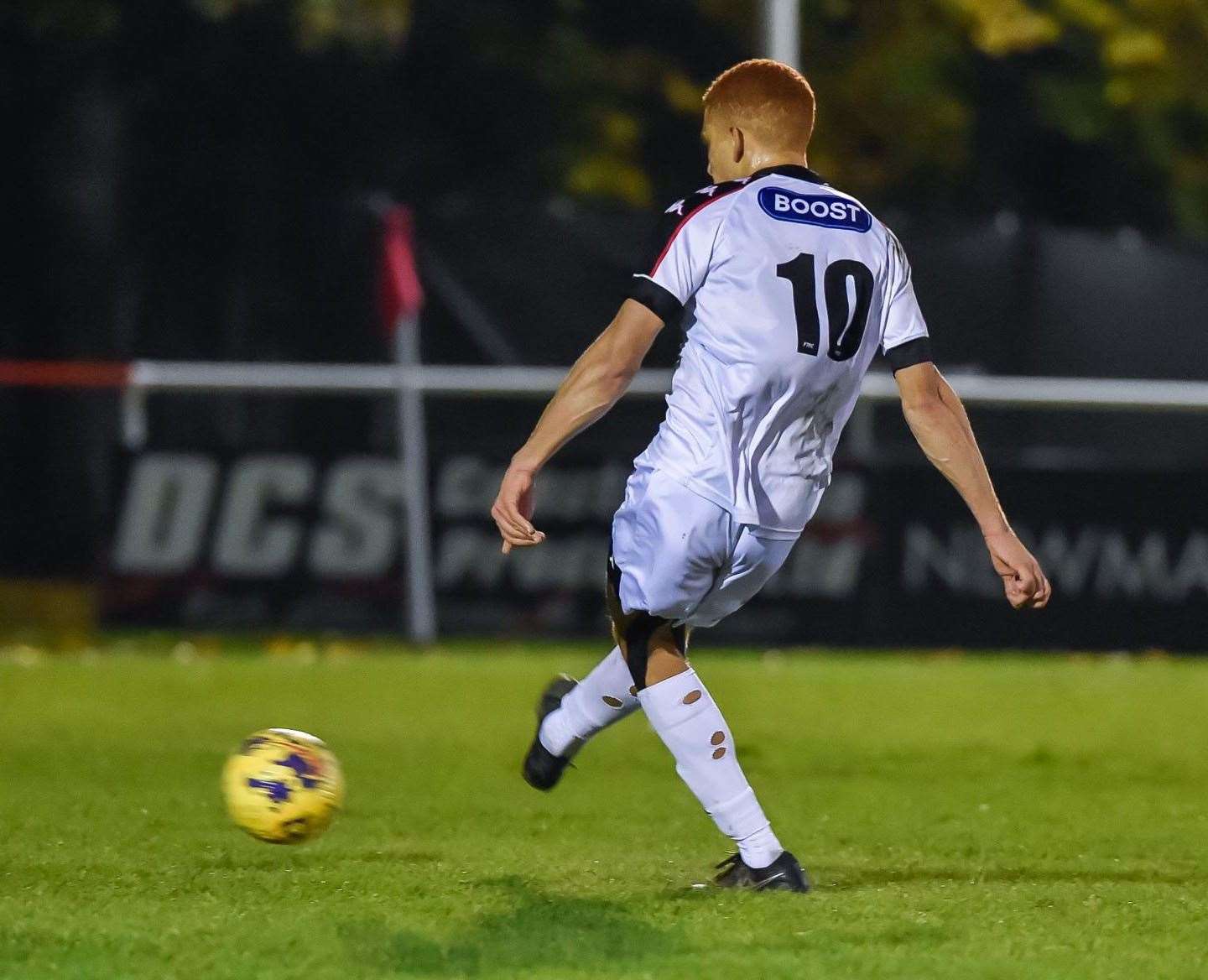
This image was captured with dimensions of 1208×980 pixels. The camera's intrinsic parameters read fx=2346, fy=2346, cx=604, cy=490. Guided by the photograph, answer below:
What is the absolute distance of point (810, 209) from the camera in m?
5.98

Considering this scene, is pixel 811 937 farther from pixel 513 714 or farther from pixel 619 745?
pixel 513 714

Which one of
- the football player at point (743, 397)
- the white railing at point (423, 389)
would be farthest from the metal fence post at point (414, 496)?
the football player at point (743, 397)

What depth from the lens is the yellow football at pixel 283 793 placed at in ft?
20.1

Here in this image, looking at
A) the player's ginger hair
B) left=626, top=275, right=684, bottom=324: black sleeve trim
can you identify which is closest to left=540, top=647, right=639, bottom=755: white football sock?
left=626, top=275, right=684, bottom=324: black sleeve trim

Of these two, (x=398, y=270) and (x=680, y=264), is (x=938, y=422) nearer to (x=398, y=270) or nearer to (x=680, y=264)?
(x=680, y=264)

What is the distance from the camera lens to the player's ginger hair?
6035 millimetres

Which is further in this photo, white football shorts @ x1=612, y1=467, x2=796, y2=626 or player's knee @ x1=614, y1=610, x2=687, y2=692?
player's knee @ x1=614, y1=610, x2=687, y2=692

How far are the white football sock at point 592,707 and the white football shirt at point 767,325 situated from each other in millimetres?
665

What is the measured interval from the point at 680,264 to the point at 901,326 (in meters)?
0.60

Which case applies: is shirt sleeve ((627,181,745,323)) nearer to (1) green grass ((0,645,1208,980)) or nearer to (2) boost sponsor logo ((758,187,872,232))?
(2) boost sponsor logo ((758,187,872,232))

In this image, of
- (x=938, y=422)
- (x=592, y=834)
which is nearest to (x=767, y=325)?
(x=938, y=422)

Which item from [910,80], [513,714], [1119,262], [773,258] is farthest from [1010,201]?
[773,258]

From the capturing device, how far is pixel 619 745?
10.1m

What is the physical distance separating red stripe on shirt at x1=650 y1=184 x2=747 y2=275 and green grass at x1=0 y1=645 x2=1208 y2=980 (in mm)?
1589
